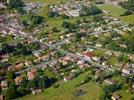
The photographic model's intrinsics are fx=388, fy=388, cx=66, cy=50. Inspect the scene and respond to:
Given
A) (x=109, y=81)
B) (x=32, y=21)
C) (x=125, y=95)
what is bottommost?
(x=125, y=95)

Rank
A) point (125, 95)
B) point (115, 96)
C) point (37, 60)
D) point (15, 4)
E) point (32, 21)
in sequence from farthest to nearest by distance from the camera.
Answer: point (15, 4), point (32, 21), point (37, 60), point (125, 95), point (115, 96)

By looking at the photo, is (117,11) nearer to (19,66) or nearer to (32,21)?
(32,21)

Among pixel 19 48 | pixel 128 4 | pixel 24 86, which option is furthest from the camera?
pixel 128 4

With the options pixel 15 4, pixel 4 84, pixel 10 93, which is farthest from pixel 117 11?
pixel 10 93

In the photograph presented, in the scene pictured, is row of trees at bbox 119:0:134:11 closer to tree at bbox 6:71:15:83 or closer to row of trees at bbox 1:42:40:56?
row of trees at bbox 1:42:40:56

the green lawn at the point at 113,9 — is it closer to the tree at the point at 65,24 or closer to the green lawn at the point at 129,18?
the green lawn at the point at 129,18

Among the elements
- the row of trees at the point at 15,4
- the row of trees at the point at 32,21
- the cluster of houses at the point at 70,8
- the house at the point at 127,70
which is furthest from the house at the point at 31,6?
the house at the point at 127,70

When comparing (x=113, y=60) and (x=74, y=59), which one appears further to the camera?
(x=74, y=59)

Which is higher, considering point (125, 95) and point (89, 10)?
point (89, 10)

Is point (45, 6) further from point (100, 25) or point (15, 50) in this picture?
point (15, 50)
